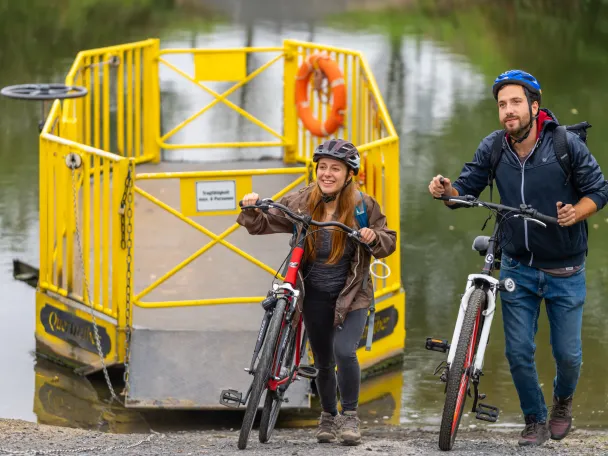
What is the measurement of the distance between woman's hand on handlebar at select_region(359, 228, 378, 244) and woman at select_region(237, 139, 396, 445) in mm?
100

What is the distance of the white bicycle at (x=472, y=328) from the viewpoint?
7.15 meters

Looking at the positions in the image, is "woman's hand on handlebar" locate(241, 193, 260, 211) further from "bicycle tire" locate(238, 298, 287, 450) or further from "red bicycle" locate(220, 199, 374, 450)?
"bicycle tire" locate(238, 298, 287, 450)

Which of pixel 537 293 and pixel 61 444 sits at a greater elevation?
pixel 537 293

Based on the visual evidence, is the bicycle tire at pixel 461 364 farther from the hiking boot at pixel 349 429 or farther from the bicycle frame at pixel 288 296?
the bicycle frame at pixel 288 296

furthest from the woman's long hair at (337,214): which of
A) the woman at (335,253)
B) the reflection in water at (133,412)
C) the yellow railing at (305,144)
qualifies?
the reflection in water at (133,412)

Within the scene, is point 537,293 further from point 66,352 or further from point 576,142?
point 66,352

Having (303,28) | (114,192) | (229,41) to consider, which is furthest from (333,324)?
(303,28)

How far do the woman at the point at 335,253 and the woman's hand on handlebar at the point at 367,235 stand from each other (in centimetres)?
10

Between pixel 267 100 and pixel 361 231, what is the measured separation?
42.0 feet

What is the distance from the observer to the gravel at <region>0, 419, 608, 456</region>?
7.52m

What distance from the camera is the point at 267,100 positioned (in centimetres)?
1989

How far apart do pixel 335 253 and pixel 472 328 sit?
87 cm

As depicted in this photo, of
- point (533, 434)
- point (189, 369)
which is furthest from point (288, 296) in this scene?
point (189, 369)

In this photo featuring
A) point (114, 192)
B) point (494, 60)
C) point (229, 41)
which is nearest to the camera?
point (114, 192)
